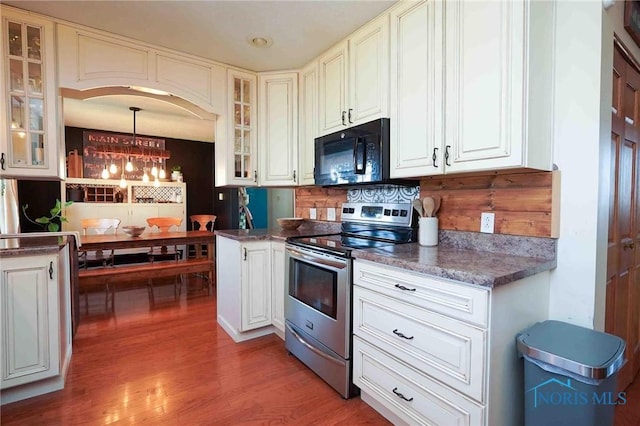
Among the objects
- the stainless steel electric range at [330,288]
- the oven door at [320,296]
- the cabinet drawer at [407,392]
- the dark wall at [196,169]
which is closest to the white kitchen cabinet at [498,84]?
the stainless steel electric range at [330,288]

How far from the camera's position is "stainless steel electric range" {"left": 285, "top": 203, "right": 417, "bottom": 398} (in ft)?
6.01

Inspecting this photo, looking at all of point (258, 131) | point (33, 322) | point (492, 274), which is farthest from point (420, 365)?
point (258, 131)

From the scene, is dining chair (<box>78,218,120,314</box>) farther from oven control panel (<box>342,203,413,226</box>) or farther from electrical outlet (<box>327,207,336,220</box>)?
oven control panel (<box>342,203,413,226</box>)

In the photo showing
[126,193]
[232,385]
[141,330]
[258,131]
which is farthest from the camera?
[126,193]

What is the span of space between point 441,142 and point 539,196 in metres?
0.54

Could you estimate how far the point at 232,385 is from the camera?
77.7 inches

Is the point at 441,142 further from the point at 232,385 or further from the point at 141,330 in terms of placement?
the point at 141,330

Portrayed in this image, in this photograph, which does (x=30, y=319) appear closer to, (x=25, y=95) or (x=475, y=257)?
(x=25, y=95)

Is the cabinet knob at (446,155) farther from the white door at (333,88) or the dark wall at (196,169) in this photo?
the dark wall at (196,169)

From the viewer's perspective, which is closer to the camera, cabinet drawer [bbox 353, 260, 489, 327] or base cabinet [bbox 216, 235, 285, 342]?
cabinet drawer [bbox 353, 260, 489, 327]

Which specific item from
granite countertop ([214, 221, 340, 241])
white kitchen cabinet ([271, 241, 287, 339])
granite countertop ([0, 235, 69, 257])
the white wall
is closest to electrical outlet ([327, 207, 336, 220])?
granite countertop ([214, 221, 340, 241])

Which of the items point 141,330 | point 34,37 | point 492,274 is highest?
point 34,37

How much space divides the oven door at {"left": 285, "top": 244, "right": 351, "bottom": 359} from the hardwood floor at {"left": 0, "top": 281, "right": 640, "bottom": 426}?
31 cm

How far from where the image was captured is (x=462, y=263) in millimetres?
1408
